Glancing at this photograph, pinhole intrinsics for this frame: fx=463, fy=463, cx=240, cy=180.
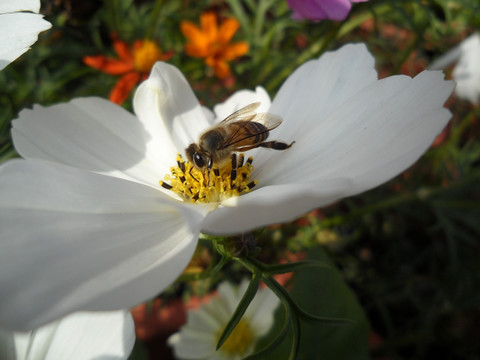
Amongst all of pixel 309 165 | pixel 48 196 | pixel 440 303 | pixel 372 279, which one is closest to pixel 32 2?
pixel 48 196

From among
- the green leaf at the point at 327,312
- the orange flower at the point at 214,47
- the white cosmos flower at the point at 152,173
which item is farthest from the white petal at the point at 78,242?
the orange flower at the point at 214,47

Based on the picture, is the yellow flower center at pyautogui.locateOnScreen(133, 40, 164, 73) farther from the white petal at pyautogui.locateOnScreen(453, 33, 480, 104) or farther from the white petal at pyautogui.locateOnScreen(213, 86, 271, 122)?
the white petal at pyautogui.locateOnScreen(453, 33, 480, 104)

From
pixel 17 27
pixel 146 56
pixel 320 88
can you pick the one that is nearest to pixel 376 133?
pixel 320 88

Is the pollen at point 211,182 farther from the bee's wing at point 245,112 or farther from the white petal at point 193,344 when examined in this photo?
the white petal at point 193,344

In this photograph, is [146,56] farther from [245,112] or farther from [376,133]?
[376,133]

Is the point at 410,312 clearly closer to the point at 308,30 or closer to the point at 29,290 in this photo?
the point at 308,30

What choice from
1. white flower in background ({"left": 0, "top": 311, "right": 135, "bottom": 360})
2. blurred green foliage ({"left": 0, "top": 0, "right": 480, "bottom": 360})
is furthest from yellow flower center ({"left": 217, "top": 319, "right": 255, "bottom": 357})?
white flower in background ({"left": 0, "top": 311, "right": 135, "bottom": 360})

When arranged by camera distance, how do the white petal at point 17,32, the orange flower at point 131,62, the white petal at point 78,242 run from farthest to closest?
1. the orange flower at point 131,62
2. the white petal at point 17,32
3. the white petal at point 78,242
